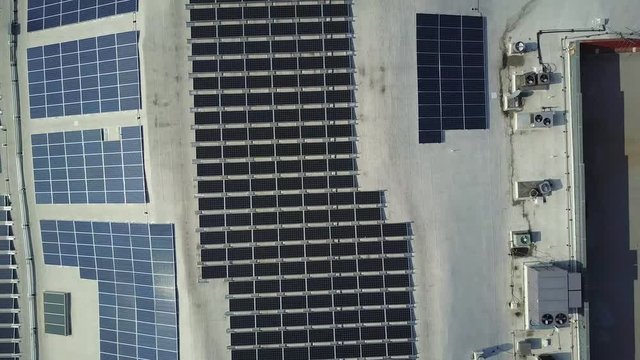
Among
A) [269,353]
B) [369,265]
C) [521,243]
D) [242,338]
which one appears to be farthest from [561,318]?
[242,338]

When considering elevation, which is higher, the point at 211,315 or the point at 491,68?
the point at 491,68

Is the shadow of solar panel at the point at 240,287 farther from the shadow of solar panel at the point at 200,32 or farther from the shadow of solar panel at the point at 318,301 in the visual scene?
the shadow of solar panel at the point at 200,32

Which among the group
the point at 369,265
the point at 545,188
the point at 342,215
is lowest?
the point at 369,265

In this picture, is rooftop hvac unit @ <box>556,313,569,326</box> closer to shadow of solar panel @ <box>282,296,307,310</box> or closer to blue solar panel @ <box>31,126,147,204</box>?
shadow of solar panel @ <box>282,296,307,310</box>

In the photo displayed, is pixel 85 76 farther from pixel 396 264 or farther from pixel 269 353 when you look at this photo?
pixel 396 264

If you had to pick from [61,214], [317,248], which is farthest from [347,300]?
[61,214]

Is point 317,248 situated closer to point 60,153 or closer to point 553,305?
point 553,305
